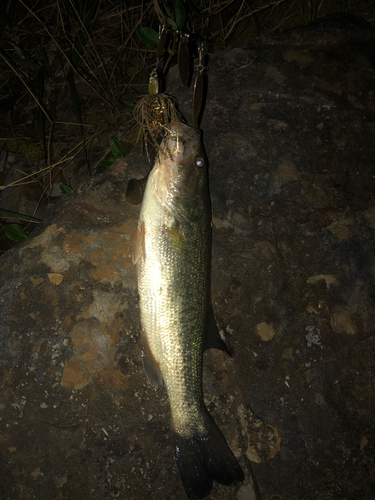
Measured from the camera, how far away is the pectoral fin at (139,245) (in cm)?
261

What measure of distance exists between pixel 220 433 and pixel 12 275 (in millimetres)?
2116

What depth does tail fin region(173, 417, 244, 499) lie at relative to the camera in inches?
94.0

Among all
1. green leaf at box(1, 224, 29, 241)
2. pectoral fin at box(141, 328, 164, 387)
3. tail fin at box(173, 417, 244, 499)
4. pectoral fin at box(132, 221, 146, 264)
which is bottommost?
tail fin at box(173, 417, 244, 499)

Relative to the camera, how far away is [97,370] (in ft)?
8.54

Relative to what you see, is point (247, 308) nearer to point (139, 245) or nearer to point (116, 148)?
point (139, 245)

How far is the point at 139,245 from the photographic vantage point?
8.61 feet

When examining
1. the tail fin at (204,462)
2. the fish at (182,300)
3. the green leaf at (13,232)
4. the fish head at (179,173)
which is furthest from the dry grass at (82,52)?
the tail fin at (204,462)

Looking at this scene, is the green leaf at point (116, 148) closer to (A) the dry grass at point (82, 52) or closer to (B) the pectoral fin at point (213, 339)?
(A) the dry grass at point (82, 52)

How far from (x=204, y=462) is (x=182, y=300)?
122 cm

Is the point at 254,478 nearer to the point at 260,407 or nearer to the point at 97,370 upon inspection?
the point at 260,407

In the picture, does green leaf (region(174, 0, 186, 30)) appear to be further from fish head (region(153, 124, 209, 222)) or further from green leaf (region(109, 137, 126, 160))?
fish head (region(153, 124, 209, 222))

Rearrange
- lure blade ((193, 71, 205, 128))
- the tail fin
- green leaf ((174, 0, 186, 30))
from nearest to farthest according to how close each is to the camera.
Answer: the tail fin → lure blade ((193, 71, 205, 128)) → green leaf ((174, 0, 186, 30))

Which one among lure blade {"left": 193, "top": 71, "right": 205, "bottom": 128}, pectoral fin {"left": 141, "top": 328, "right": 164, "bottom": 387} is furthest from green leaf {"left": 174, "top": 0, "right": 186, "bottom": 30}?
pectoral fin {"left": 141, "top": 328, "right": 164, "bottom": 387}

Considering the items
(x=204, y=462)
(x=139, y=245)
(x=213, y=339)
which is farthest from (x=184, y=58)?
(x=204, y=462)
